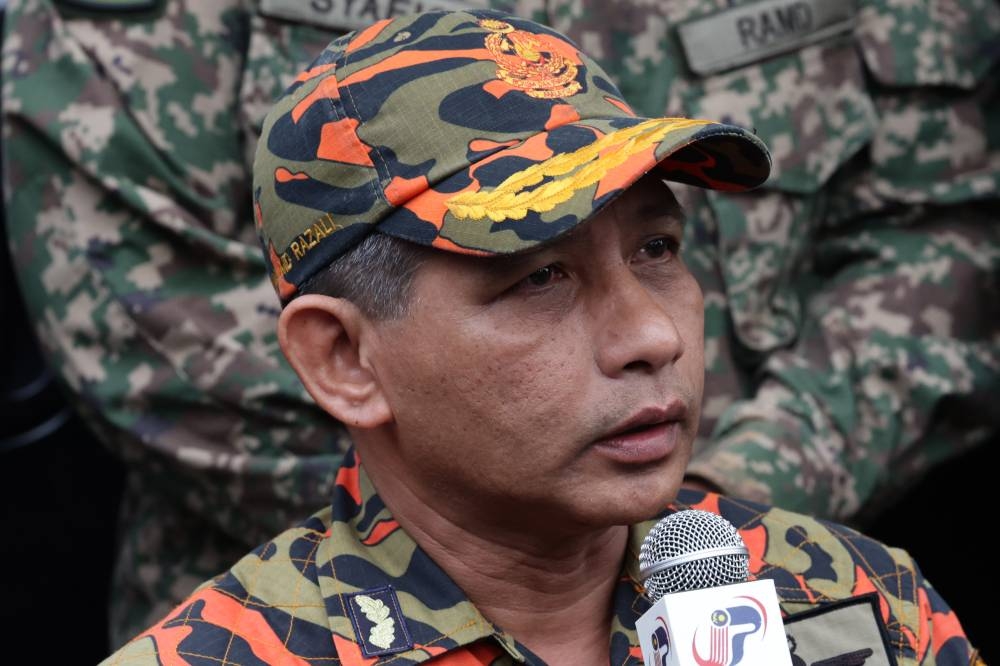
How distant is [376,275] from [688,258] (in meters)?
1.58

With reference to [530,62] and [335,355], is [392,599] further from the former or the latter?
[530,62]

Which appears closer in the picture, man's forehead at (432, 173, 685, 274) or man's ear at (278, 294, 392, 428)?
man's forehead at (432, 173, 685, 274)

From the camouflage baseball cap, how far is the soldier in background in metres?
1.05

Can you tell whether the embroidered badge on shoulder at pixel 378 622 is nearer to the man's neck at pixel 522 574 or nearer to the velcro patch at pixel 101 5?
the man's neck at pixel 522 574

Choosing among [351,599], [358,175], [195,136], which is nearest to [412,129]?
[358,175]

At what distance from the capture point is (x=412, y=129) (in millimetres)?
1795

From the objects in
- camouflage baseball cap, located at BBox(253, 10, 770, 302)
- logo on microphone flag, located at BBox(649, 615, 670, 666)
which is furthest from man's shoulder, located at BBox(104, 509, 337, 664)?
logo on microphone flag, located at BBox(649, 615, 670, 666)

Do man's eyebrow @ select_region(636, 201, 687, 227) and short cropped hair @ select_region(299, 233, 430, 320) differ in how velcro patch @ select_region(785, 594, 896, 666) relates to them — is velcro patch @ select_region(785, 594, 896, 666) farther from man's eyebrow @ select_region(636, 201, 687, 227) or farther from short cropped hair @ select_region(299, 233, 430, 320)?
short cropped hair @ select_region(299, 233, 430, 320)

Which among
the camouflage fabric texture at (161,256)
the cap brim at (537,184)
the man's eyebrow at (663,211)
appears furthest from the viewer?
the camouflage fabric texture at (161,256)

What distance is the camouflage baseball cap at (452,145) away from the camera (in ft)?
5.65

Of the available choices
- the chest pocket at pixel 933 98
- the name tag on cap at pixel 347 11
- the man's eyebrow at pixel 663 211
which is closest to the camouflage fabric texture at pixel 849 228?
the chest pocket at pixel 933 98

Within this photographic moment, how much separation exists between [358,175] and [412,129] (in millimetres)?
87

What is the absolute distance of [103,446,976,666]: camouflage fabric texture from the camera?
1.79 meters

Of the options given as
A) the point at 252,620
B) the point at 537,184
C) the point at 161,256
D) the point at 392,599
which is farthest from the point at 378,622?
the point at 161,256
